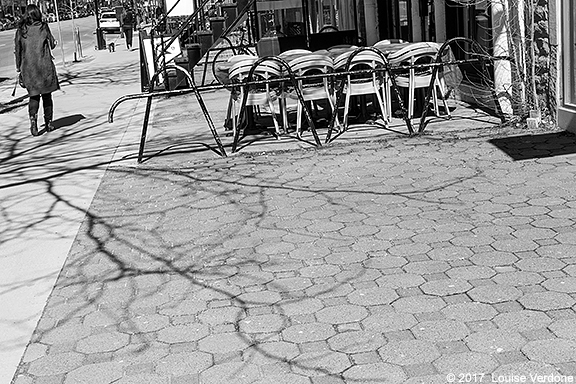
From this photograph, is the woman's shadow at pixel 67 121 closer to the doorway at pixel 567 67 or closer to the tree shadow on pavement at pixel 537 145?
the tree shadow on pavement at pixel 537 145

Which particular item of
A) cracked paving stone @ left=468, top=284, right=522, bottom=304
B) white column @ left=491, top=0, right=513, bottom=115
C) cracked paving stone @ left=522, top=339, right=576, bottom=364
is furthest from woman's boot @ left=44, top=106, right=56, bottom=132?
cracked paving stone @ left=522, top=339, right=576, bottom=364

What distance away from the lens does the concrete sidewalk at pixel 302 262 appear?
4.22m

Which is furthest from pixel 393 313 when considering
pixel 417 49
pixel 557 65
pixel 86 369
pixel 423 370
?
pixel 417 49

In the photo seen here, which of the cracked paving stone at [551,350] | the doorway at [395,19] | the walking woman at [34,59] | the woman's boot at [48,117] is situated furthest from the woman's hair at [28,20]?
the cracked paving stone at [551,350]

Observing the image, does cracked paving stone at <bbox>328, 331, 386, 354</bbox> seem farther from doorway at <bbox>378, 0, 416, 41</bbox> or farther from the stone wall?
doorway at <bbox>378, 0, 416, 41</bbox>

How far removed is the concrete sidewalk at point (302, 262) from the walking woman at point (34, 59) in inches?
106

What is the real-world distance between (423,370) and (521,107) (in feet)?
20.6

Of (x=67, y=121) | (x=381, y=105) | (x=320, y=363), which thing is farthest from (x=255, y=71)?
(x=320, y=363)

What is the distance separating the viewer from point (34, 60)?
1238 cm

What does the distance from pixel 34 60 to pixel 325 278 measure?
8500 mm

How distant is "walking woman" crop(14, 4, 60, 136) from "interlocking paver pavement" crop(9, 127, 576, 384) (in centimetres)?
455

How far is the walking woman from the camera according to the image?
12.3 m

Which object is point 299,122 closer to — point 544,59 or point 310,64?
point 310,64

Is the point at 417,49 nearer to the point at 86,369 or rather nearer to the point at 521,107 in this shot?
the point at 521,107
